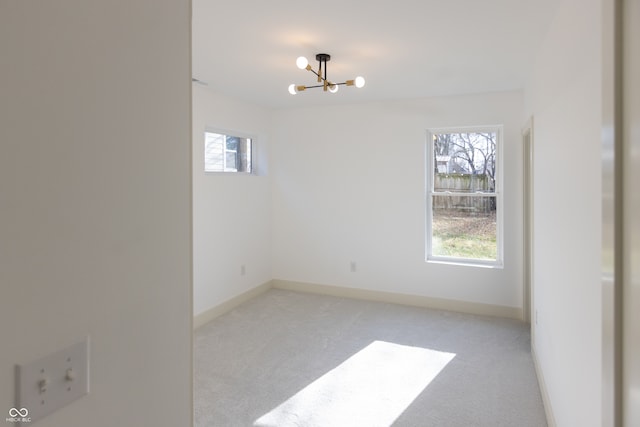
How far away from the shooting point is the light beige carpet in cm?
254

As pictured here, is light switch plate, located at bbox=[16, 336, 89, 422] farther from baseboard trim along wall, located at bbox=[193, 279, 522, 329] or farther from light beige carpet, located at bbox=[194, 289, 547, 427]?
baseboard trim along wall, located at bbox=[193, 279, 522, 329]

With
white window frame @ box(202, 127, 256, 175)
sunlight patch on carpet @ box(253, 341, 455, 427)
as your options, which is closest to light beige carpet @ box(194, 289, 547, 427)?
sunlight patch on carpet @ box(253, 341, 455, 427)

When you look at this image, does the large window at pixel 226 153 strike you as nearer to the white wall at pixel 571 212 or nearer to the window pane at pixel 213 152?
the window pane at pixel 213 152

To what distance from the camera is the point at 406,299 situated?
4.85 metres

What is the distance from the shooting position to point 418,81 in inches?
154

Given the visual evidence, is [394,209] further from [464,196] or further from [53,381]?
[53,381]

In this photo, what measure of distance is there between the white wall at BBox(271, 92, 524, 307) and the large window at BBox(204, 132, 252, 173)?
1.61 feet

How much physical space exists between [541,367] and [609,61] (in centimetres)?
271

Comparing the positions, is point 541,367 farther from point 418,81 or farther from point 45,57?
point 45,57

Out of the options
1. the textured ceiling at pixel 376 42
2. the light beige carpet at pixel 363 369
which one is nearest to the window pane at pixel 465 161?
the textured ceiling at pixel 376 42

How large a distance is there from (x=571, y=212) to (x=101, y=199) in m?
2.04

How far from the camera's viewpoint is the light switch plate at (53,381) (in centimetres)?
66

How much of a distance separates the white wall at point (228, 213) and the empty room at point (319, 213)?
0.11ft

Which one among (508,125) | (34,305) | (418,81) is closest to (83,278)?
(34,305)
